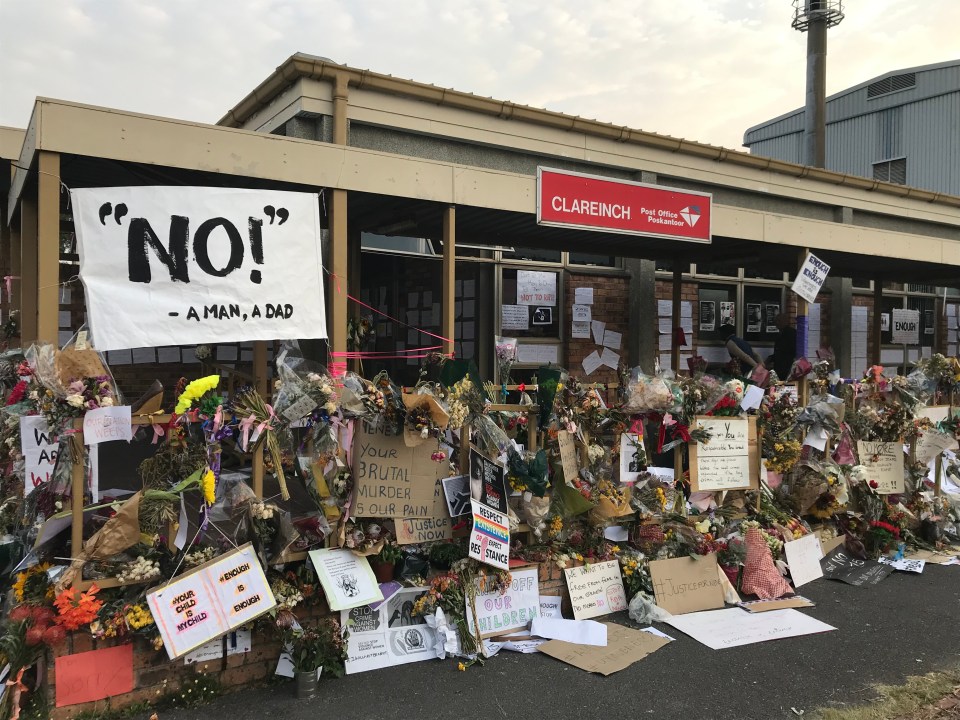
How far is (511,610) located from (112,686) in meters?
2.25

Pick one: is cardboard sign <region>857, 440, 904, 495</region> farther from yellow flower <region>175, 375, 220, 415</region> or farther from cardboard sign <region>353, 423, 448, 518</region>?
yellow flower <region>175, 375, 220, 415</region>

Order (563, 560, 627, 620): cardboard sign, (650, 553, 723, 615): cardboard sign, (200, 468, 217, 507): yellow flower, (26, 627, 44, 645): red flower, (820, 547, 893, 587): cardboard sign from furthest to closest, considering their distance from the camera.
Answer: (820, 547, 893, 587): cardboard sign < (650, 553, 723, 615): cardboard sign < (563, 560, 627, 620): cardboard sign < (200, 468, 217, 507): yellow flower < (26, 627, 44, 645): red flower

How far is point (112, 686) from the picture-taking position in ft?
11.3

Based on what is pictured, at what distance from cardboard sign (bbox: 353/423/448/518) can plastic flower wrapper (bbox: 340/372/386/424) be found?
0.12 metres

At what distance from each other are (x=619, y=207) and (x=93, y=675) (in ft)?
18.4

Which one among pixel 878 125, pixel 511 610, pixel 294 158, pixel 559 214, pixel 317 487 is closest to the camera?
pixel 317 487

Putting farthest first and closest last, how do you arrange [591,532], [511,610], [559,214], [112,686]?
1. [559,214]
2. [591,532]
3. [511,610]
4. [112,686]

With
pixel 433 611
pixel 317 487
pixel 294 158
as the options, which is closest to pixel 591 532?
pixel 433 611

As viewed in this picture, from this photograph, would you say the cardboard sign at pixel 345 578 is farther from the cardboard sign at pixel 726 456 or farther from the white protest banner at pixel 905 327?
the white protest banner at pixel 905 327

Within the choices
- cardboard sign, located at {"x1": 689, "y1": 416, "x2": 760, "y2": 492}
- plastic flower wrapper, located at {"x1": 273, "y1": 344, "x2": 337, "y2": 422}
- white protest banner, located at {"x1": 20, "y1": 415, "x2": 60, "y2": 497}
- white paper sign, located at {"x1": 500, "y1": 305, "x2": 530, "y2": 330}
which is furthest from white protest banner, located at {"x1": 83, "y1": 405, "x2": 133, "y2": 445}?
white paper sign, located at {"x1": 500, "y1": 305, "x2": 530, "y2": 330}

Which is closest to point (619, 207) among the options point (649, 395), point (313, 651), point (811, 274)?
point (649, 395)

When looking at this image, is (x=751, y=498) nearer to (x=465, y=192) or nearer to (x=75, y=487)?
(x=465, y=192)

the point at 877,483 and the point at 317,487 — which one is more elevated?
the point at 317,487

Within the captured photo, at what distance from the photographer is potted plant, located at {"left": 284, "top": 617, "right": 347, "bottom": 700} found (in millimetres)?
3637
